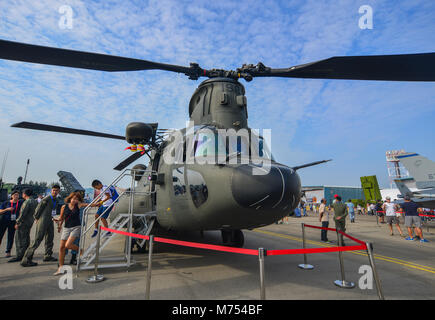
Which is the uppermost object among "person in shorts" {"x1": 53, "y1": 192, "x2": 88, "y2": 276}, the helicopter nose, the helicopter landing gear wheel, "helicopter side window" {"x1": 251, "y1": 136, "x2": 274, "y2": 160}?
"helicopter side window" {"x1": 251, "y1": 136, "x2": 274, "y2": 160}

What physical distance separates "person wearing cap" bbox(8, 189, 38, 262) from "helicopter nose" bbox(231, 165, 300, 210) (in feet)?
18.9

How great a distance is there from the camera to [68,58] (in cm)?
473

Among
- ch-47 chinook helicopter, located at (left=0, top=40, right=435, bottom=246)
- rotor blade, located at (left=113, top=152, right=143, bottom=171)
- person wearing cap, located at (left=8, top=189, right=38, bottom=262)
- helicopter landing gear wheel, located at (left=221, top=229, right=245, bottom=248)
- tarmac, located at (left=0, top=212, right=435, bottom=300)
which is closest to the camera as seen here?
ch-47 chinook helicopter, located at (left=0, top=40, right=435, bottom=246)

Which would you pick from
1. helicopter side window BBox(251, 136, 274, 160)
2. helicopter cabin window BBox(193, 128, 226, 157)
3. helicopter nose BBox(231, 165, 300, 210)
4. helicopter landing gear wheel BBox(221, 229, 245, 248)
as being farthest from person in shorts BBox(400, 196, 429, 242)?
helicopter cabin window BBox(193, 128, 226, 157)

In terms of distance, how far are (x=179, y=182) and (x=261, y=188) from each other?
1.96m

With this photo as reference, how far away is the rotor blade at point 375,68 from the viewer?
14.0 feet

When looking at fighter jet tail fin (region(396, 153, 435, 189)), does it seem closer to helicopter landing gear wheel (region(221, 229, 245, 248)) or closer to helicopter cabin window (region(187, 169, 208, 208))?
helicopter landing gear wheel (region(221, 229, 245, 248))

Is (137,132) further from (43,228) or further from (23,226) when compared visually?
(23,226)

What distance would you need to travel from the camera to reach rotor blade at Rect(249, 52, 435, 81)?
4254mm

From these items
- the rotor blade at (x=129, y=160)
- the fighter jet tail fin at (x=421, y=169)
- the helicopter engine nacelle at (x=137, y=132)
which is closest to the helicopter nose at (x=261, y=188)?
the helicopter engine nacelle at (x=137, y=132)
